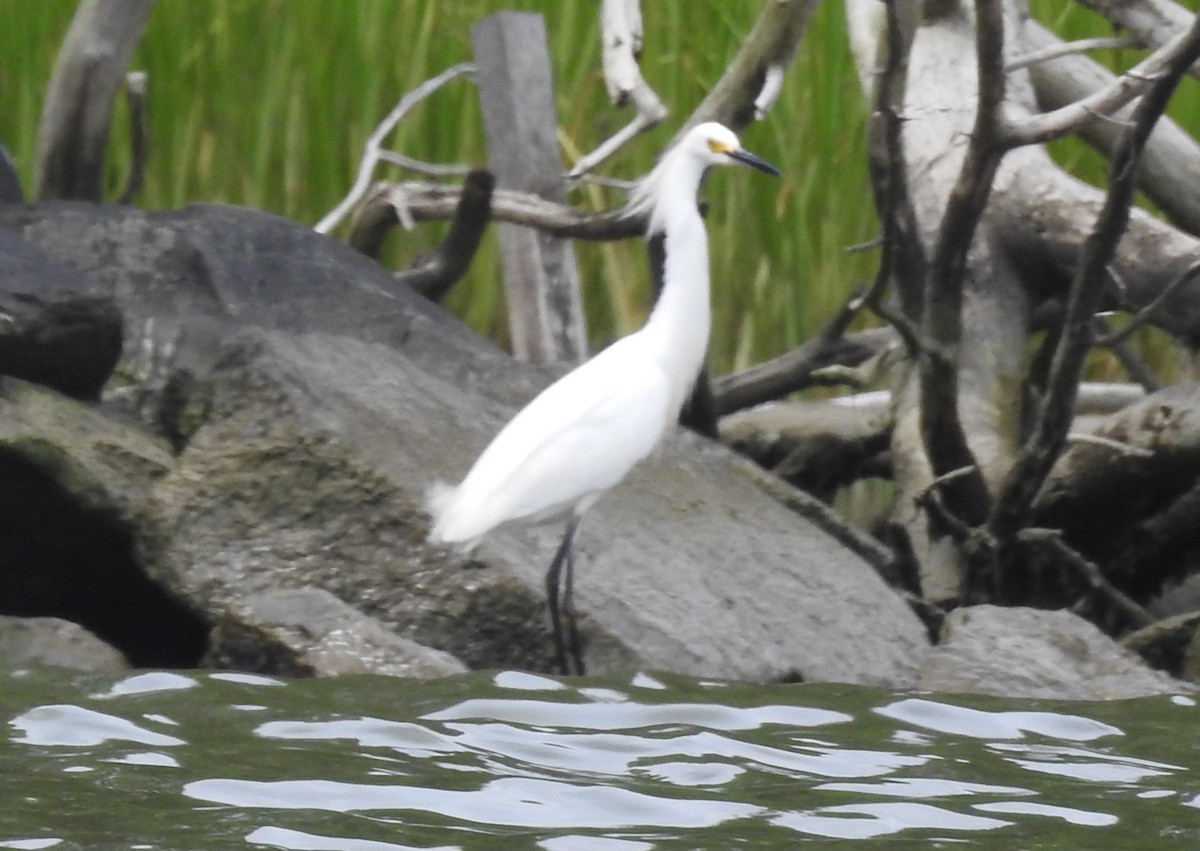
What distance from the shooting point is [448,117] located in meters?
6.49

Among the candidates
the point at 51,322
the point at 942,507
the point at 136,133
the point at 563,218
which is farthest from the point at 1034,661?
the point at 136,133

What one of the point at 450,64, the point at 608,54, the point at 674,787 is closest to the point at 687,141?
the point at 608,54

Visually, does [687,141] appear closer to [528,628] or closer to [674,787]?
[528,628]

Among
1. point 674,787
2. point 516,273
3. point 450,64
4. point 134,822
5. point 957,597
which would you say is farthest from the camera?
point 450,64

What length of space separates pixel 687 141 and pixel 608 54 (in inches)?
12.0

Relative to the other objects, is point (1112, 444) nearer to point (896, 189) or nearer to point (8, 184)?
point (896, 189)

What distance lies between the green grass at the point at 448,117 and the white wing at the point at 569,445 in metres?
1.61

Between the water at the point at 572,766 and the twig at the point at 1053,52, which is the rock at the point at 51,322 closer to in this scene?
the water at the point at 572,766

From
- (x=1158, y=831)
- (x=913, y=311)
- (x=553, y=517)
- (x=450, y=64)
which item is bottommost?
(x=1158, y=831)

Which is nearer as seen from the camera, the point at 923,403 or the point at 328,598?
the point at 328,598

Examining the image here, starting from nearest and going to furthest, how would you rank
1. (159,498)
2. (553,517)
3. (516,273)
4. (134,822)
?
(134,822)
(159,498)
(553,517)
(516,273)

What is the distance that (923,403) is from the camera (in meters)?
4.89

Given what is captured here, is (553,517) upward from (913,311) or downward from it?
downward

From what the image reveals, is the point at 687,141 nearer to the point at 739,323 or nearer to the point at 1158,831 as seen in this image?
the point at 739,323
